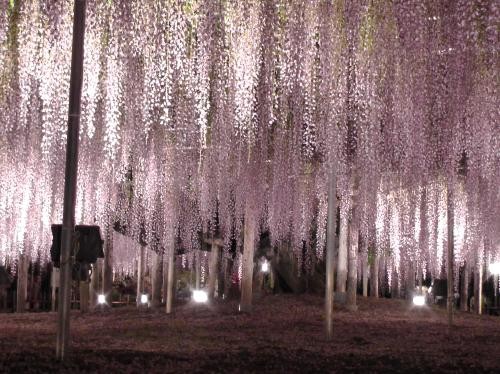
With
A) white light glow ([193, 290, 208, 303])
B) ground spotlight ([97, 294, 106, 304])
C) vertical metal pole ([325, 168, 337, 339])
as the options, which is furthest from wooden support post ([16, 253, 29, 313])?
vertical metal pole ([325, 168, 337, 339])

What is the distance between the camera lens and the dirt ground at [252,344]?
8062 mm

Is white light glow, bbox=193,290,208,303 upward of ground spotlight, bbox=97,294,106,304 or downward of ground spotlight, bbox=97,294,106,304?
upward

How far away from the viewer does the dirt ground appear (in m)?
8.06

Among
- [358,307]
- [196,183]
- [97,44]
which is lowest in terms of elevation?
[358,307]

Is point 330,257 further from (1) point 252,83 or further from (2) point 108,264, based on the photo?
(2) point 108,264

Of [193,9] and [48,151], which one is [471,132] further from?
[48,151]

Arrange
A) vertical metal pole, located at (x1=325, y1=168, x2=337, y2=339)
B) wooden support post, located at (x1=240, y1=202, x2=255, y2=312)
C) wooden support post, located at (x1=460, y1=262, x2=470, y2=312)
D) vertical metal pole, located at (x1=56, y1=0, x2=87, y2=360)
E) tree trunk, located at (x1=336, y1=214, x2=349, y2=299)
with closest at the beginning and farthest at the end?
vertical metal pole, located at (x1=56, y1=0, x2=87, y2=360) < vertical metal pole, located at (x1=325, y1=168, x2=337, y2=339) < wooden support post, located at (x1=240, y1=202, x2=255, y2=312) < tree trunk, located at (x1=336, y1=214, x2=349, y2=299) < wooden support post, located at (x1=460, y1=262, x2=470, y2=312)

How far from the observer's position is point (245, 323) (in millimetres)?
14844

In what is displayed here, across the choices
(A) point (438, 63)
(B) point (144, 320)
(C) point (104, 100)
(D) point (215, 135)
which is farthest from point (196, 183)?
(A) point (438, 63)

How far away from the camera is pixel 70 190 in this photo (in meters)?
7.85

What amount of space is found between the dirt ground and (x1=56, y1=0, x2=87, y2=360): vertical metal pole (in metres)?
0.44

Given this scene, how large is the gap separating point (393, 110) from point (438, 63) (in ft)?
4.43

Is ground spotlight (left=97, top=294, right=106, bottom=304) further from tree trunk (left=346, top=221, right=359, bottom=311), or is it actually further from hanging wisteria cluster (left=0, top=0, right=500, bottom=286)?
tree trunk (left=346, top=221, right=359, bottom=311)

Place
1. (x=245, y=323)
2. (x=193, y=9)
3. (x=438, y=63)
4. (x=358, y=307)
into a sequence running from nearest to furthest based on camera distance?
(x=438, y=63)
(x=193, y=9)
(x=245, y=323)
(x=358, y=307)
